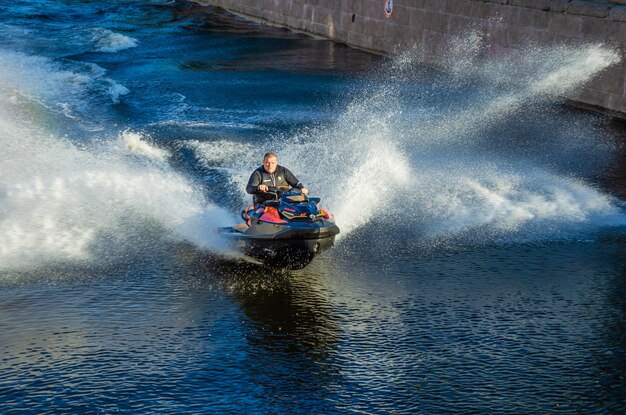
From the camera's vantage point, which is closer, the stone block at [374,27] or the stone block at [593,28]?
the stone block at [593,28]

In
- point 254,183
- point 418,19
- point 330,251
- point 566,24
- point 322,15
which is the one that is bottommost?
point 330,251

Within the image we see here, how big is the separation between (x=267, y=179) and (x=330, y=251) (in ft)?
4.76

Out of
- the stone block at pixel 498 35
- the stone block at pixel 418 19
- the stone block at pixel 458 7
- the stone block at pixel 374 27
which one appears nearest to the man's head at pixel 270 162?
the stone block at pixel 498 35

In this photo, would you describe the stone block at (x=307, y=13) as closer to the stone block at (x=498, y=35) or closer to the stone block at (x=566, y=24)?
the stone block at (x=498, y=35)

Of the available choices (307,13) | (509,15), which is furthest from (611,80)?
(307,13)

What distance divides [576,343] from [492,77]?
17.0 m

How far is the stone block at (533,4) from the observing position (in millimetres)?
24831

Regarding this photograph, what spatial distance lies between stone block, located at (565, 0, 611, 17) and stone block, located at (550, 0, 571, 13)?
5.7 inches

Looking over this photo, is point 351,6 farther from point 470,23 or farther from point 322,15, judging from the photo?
point 470,23

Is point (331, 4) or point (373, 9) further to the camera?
point (331, 4)

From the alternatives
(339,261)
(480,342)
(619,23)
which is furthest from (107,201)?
(619,23)

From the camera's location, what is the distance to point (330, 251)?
1372 centimetres

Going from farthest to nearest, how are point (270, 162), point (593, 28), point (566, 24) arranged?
point (566, 24) < point (593, 28) < point (270, 162)

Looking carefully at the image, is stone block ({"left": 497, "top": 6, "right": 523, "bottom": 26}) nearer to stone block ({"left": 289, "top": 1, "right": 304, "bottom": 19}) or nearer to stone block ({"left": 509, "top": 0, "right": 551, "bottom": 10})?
stone block ({"left": 509, "top": 0, "right": 551, "bottom": 10})
